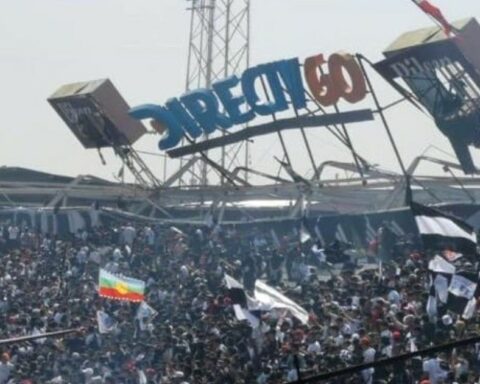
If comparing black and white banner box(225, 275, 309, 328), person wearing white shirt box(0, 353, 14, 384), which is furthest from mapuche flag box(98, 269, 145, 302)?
black and white banner box(225, 275, 309, 328)

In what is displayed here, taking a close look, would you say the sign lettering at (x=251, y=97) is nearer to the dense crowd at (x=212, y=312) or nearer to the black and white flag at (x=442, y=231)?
the dense crowd at (x=212, y=312)

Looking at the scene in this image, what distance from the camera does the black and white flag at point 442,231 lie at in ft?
43.7

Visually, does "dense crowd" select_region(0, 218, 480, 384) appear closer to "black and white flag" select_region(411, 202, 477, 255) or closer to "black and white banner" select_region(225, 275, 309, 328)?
"black and white banner" select_region(225, 275, 309, 328)

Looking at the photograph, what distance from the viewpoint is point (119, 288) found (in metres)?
23.5

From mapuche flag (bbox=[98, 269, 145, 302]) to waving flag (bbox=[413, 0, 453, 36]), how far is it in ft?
24.6

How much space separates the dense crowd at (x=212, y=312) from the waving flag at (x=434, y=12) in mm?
4234

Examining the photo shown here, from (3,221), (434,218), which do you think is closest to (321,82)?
(3,221)

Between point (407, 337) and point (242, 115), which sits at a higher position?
point (242, 115)

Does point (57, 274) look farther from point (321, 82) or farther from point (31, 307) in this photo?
point (321, 82)

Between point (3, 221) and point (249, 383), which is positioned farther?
point (3, 221)

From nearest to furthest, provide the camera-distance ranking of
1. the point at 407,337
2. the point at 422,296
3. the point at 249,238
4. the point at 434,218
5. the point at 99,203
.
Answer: the point at 434,218, the point at 407,337, the point at 422,296, the point at 249,238, the point at 99,203

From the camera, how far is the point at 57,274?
3008 centimetres

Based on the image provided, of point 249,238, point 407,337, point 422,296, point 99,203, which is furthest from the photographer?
point 99,203

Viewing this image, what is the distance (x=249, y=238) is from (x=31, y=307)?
14.6ft
